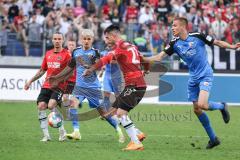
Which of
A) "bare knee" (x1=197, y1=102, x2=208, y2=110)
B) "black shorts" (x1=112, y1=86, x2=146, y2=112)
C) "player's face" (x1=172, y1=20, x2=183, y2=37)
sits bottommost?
"bare knee" (x1=197, y1=102, x2=208, y2=110)

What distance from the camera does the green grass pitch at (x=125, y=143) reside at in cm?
1253

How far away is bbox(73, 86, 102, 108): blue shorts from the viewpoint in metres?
15.9

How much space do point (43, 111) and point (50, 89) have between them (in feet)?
1.66

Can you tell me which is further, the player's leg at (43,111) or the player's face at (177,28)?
the player's leg at (43,111)

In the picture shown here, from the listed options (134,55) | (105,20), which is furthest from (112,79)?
(105,20)

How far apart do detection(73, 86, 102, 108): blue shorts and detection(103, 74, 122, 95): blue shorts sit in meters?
4.43

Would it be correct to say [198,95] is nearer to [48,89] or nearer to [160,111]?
[48,89]

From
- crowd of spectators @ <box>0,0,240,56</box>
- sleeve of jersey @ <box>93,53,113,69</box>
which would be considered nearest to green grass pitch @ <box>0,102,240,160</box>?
sleeve of jersey @ <box>93,53,113,69</box>

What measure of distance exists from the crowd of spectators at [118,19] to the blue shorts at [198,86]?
1276 cm

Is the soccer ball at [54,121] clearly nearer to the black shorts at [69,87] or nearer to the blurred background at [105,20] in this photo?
the black shorts at [69,87]

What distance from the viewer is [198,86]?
46.9ft

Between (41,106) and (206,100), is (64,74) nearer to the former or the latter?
(41,106)

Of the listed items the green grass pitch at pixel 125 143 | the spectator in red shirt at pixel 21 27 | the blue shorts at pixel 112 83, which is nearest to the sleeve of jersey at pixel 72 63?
the green grass pitch at pixel 125 143

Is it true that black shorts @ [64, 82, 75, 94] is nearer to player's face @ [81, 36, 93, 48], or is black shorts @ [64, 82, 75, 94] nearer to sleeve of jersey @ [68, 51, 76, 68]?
sleeve of jersey @ [68, 51, 76, 68]
